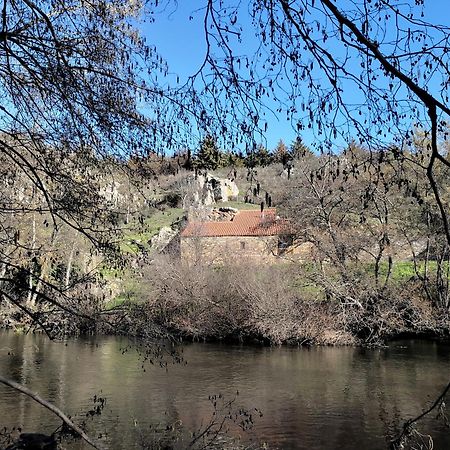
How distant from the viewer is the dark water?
9.91m

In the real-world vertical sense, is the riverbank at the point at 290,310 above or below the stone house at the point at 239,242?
below

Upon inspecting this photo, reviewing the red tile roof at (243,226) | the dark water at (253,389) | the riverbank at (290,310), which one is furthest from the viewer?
the red tile roof at (243,226)

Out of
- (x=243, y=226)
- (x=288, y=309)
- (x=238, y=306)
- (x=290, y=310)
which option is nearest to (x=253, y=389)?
(x=288, y=309)

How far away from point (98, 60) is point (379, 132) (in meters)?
3.01

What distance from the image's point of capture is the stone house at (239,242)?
2419cm

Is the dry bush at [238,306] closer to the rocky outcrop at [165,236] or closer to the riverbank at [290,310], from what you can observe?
the riverbank at [290,310]

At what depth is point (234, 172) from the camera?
342 centimetres

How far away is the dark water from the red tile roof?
6.80 m

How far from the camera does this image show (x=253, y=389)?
1324 cm

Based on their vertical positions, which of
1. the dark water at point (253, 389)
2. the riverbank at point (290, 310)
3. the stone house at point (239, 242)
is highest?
the stone house at point (239, 242)

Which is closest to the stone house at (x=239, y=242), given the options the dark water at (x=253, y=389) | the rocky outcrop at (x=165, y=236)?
the rocky outcrop at (x=165, y=236)

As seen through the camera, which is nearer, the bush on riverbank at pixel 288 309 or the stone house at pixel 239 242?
the bush on riverbank at pixel 288 309

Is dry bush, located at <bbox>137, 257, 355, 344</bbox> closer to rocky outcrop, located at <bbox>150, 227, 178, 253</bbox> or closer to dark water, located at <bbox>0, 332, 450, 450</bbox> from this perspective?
dark water, located at <bbox>0, 332, 450, 450</bbox>

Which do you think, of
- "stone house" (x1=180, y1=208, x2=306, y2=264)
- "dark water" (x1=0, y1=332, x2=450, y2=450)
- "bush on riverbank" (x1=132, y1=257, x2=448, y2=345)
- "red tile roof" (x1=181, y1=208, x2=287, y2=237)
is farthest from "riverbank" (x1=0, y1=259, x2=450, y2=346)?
"red tile roof" (x1=181, y1=208, x2=287, y2=237)
